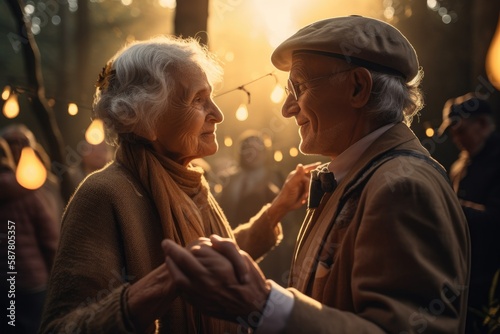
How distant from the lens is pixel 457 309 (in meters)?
2.01

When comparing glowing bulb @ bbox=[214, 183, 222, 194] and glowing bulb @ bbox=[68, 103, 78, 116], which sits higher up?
glowing bulb @ bbox=[68, 103, 78, 116]

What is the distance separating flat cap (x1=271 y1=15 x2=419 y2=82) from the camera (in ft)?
8.15

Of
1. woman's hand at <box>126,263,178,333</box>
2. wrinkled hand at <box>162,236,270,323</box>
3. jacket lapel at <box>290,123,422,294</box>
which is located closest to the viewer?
wrinkled hand at <box>162,236,270,323</box>

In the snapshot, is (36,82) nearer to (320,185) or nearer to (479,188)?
(320,185)

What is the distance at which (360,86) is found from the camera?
8.41 ft

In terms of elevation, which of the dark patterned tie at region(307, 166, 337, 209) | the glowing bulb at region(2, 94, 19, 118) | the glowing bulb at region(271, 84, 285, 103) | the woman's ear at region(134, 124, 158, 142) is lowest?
the dark patterned tie at region(307, 166, 337, 209)

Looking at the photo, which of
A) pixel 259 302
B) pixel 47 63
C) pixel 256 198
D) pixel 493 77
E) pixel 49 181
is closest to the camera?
pixel 259 302

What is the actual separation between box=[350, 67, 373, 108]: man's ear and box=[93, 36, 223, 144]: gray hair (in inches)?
39.2

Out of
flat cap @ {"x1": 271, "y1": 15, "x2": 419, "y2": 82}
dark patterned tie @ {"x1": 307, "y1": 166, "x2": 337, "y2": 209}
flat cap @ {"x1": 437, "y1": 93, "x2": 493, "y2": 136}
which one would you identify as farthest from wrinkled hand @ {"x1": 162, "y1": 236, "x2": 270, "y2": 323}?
flat cap @ {"x1": 437, "y1": 93, "x2": 493, "y2": 136}

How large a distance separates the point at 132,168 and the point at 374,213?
4.58 ft

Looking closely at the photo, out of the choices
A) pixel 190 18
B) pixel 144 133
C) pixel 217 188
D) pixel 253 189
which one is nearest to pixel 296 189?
pixel 144 133

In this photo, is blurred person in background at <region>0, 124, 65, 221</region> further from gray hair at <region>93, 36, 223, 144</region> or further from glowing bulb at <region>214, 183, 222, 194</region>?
glowing bulb at <region>214, 183, 222, 194</region>

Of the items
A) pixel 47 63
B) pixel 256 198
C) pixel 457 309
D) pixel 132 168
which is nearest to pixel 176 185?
pixel 132 168

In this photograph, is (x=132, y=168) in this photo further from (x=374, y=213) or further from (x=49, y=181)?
(x=49, y=181)
